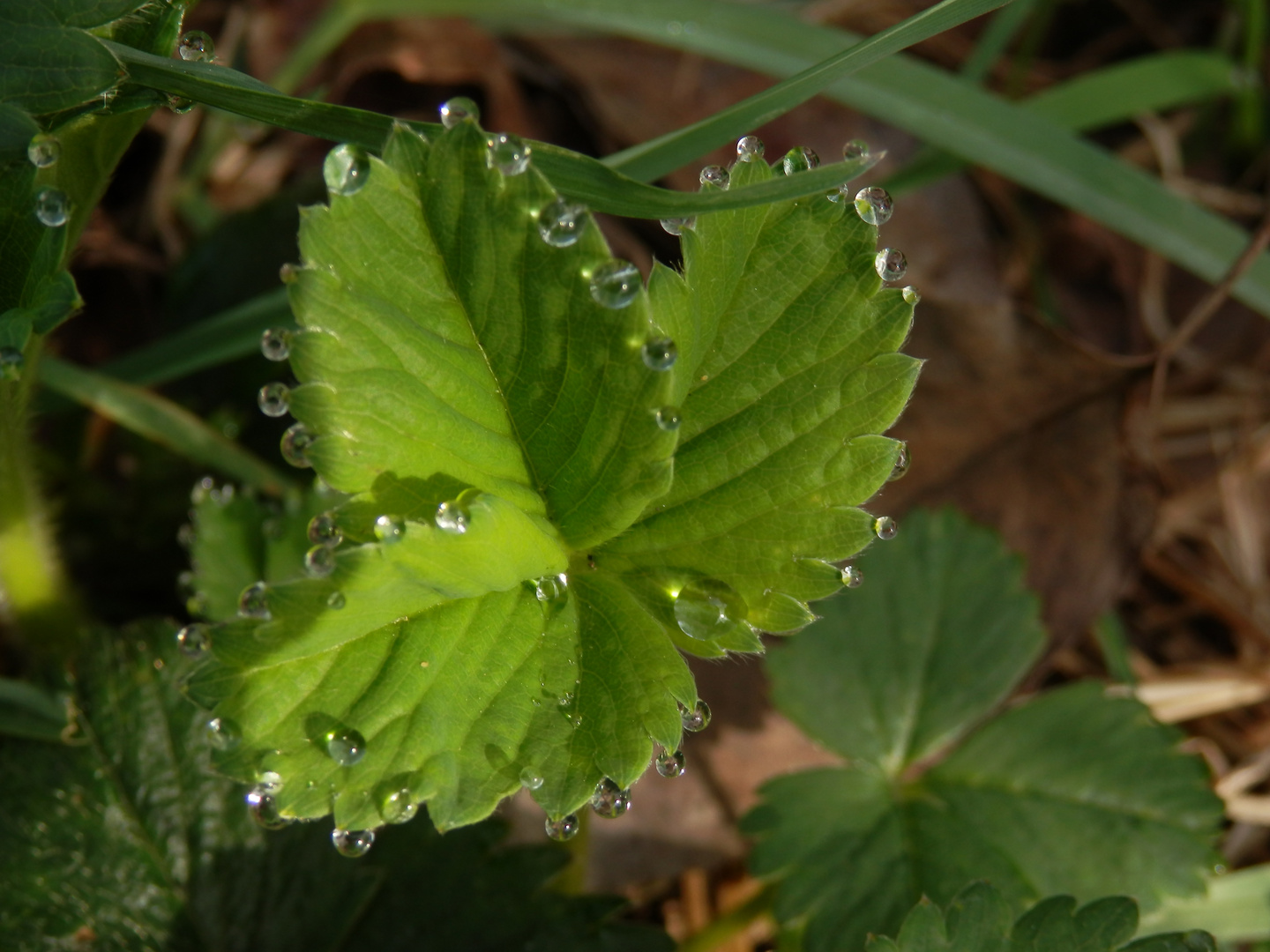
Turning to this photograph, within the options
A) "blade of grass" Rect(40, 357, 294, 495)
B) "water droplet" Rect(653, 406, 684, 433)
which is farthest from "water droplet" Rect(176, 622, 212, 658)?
"blade of grass" Rect(40, 357, 294, 495)

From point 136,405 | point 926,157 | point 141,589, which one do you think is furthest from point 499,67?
point 141,589

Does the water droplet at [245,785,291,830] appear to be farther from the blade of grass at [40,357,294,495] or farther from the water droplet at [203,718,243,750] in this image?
the blade of grass at [40,357,294,495]

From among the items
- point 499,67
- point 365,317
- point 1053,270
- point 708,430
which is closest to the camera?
point 365,317

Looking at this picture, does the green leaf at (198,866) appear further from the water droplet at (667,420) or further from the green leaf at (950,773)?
the water droplet at (667,420)

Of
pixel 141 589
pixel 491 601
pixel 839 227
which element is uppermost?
pixel 141 589

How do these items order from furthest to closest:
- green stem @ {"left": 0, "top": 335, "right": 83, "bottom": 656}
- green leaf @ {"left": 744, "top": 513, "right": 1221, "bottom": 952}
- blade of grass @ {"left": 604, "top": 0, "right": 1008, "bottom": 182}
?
green leaf @ {"left": 744, "top": 513, "right": 1221, "bottom": 952}
green stem @ {"left": 0, "top": 335, "right": 83, "bottom": 656}
blade of grass @ {"left": 604, "top": 0, "right": 1008, "bottom": 182}

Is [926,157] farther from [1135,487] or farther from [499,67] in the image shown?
[499,67]

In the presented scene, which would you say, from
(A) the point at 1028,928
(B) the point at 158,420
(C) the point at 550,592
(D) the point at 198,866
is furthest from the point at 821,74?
(D) the point at 198,866
